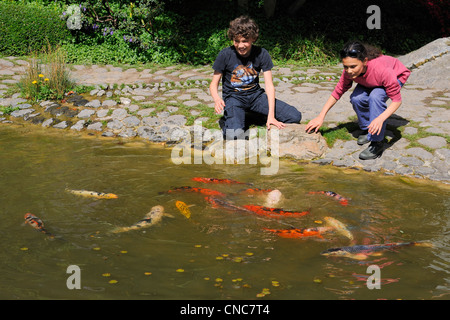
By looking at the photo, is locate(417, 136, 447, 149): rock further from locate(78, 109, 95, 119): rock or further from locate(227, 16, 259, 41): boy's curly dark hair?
locate(78, 109, 95, 119): rock

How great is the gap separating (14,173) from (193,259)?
3.07 metres

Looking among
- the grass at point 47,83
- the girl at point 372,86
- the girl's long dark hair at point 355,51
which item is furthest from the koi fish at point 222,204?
the grass at point 47,83

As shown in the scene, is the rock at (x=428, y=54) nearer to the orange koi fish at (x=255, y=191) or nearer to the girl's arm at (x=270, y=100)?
the girl's arm at (x=270, y=100)

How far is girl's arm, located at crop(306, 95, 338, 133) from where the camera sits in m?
6.33

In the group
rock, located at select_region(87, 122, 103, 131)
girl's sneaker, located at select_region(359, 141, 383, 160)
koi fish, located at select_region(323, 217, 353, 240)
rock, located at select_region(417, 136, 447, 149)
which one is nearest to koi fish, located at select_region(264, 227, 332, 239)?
koi fish, located at select_region(323, 217, 353, 240)

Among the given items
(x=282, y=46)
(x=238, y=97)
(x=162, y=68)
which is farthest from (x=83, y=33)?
(x=238, y=97)

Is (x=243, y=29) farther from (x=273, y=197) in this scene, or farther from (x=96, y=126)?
(x=96, y=126)

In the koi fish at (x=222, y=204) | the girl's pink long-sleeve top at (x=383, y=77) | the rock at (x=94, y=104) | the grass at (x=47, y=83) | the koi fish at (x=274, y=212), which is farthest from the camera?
the grass at (x=47, y=83)

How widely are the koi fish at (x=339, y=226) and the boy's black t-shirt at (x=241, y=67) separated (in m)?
2.80

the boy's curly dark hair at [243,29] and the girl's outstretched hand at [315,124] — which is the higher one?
the boy's curly dark hair at [243,29]

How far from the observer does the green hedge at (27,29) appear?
11590 mm

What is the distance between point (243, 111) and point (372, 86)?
1.79 m

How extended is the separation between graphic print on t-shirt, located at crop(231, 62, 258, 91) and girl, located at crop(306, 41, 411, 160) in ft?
3.64
